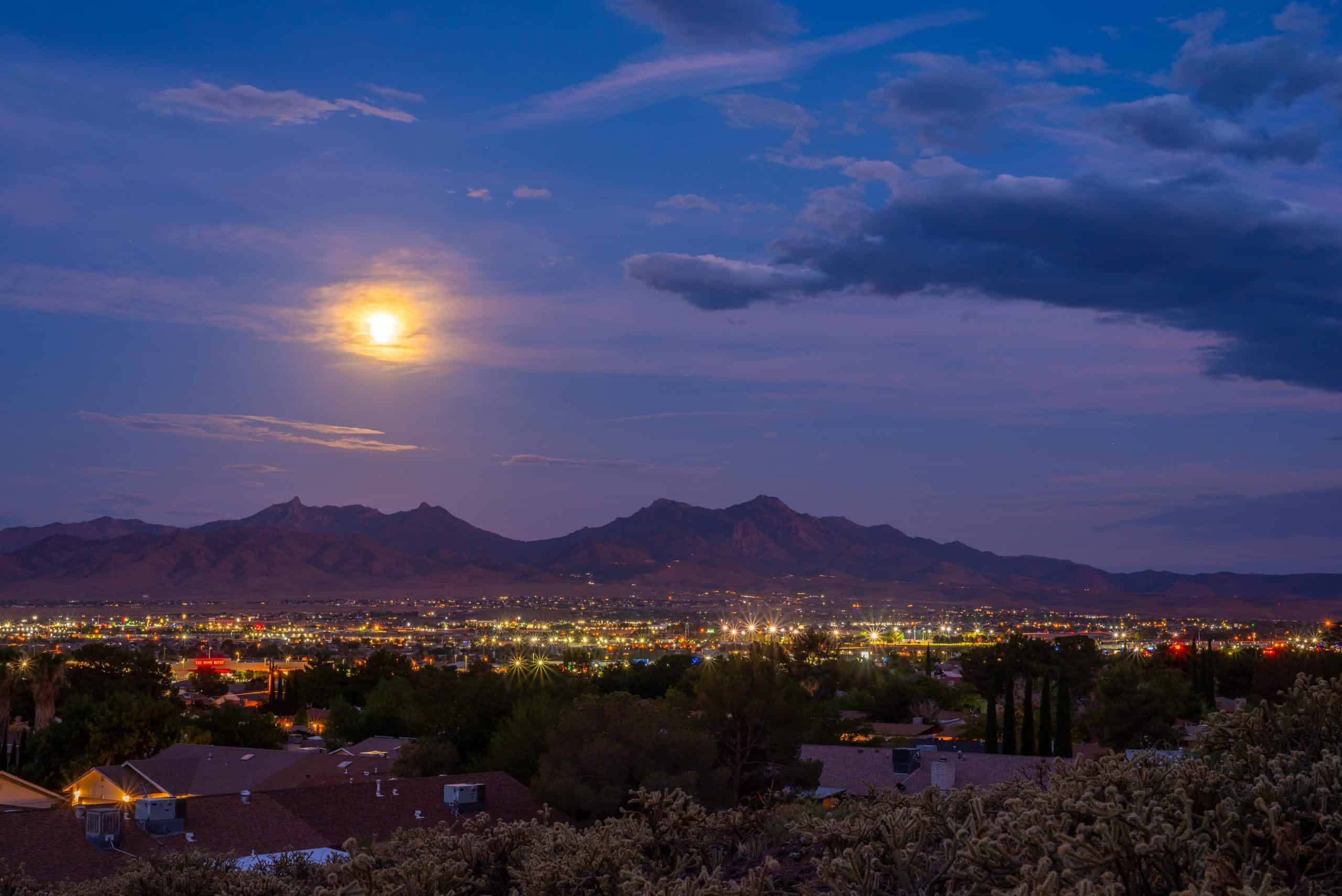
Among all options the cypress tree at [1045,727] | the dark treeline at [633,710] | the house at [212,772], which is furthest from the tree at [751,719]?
the cypress tree at [1045,727]

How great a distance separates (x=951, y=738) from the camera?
5494 cm

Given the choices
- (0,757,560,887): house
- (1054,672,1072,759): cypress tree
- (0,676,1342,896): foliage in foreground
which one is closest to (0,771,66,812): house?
(0,757,560,887): house

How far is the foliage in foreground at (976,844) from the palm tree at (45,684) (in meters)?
53.9

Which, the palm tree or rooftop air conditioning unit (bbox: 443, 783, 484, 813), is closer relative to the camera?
rooftop air conditioning unit (bbox: 443, 783, 484, 813)

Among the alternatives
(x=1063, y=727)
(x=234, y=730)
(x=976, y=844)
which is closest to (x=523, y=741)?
(x=234, y=730)

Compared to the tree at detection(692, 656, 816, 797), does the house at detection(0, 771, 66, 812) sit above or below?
below

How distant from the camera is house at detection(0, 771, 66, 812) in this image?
32.3 meters

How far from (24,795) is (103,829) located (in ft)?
34.9

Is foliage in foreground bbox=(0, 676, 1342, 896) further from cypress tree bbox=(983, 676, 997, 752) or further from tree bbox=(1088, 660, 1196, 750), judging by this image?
tree bbox=(1088, 660, 1196, 750)

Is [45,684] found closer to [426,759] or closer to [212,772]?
[212,772]

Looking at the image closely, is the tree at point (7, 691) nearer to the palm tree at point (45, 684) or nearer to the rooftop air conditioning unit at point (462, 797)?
the palm tree at point (45, 684)

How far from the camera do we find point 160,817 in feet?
83.6

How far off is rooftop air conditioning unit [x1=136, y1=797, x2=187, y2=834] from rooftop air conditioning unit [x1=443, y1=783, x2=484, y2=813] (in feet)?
20.6

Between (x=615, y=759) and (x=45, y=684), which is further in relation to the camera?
(x=45, y=684)
